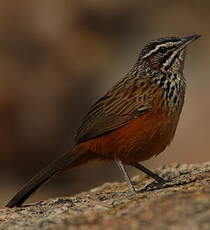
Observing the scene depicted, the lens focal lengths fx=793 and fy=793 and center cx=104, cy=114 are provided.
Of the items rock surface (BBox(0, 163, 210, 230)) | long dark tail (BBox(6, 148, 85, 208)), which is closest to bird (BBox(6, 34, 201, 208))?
long dark tail (BBox(6, 148, 85, 208))

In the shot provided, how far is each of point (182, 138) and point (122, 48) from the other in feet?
15.3

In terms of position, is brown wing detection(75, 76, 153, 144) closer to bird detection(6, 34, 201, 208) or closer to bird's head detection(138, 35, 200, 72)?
bird detection(6, 34, 201, 208)

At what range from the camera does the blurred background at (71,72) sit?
18.8 meters

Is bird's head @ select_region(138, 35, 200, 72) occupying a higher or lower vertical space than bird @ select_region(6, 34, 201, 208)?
higher

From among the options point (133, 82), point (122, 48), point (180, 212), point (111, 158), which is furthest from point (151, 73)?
point (122, 48)

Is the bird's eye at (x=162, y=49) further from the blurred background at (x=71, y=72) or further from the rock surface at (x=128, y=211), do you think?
the blurred background at (x=71, y=72)

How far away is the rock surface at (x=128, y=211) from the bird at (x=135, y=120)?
42cm

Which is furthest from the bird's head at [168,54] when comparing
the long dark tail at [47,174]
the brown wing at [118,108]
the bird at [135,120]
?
the long dark tail at [47,174]

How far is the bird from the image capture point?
8.77 metres

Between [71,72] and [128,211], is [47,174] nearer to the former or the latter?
[128,211]

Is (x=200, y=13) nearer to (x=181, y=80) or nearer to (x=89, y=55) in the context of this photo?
(x=89, y=55)

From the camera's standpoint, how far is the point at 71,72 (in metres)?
21.0

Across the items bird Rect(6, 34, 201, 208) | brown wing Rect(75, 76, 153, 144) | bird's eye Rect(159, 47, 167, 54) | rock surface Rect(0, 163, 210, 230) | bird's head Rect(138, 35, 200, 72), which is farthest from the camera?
bird's eye Rect(159, 47, 167, 54)

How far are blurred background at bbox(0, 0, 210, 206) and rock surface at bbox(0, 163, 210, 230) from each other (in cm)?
924
